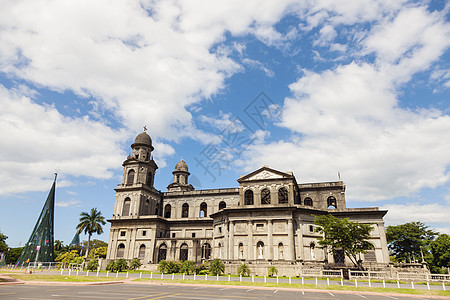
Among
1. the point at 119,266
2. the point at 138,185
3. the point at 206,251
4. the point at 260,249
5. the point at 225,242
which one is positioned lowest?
the point at 119,266

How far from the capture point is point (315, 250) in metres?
42.5

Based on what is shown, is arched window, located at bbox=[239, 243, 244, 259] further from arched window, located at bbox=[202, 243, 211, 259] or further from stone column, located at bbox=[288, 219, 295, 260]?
arched window, located at bbox=[202, 243, 211, 259]

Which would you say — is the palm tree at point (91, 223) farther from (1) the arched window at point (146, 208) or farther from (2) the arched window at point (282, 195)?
(2) the arched window at point (282, 195)

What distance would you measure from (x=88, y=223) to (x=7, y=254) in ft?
132

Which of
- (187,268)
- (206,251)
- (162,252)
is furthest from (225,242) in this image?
(162,252)

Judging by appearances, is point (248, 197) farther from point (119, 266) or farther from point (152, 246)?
point (119, 266)

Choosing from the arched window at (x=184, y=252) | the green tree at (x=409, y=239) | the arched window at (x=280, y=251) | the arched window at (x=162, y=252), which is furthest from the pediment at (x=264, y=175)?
the green tree at (x=409, y=239)

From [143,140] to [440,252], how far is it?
6683 centimetres

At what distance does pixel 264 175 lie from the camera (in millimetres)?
46625

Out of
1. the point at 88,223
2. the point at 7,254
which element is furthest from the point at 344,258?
the point at 7,254

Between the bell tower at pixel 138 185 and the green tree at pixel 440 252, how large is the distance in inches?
2363

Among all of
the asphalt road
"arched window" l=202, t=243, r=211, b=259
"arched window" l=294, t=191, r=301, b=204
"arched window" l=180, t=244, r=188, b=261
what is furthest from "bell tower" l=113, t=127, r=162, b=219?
the asphalt road

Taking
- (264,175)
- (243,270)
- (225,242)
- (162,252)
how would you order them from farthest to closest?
(162,252), (264,175), (225,242), (243,270)

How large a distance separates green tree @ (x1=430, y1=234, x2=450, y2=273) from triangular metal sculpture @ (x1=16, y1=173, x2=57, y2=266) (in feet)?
271
